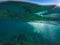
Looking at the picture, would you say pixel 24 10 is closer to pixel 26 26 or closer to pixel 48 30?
pixel 26 26

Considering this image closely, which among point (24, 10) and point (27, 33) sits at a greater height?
point (24, 10)

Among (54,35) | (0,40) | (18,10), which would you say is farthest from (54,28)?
(0,40)

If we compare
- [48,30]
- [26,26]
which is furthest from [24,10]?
[48,30]

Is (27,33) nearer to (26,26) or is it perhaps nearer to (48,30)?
(26,26)

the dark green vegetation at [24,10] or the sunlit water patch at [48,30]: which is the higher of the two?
the dark green vegetation at [24,10]

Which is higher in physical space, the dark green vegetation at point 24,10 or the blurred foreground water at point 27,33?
the dark green vegetation at point 24,10

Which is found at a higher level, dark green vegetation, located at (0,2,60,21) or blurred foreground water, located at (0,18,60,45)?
dark green vegetation, located at (0,2,60,21)

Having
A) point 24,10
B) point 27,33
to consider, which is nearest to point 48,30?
point 27,33

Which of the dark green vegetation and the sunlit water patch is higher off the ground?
the dark green vegetation

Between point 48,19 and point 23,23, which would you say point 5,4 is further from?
point 48,19
